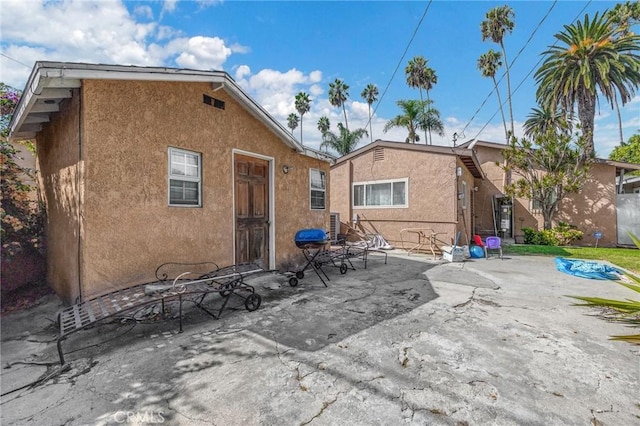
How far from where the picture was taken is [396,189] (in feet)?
38.1

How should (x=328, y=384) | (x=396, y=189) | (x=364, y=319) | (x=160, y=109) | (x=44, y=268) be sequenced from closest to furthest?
1. (x=328, y=384)
2. (x=364, y=319)
3. (x=160, y=109)
4. (x=44, y=268)
5. (x=396, y=189)

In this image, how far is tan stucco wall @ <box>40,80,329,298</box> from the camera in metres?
3.86

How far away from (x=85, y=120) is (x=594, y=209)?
1886 centimetres

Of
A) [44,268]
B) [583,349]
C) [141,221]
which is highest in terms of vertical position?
[141,221]

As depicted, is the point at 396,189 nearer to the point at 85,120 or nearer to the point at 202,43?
the point at 202,43

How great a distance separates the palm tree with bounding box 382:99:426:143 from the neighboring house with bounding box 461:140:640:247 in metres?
7.70

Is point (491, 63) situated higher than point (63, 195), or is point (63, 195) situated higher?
point (491, 63)

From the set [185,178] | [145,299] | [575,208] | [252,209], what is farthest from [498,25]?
[145,299]

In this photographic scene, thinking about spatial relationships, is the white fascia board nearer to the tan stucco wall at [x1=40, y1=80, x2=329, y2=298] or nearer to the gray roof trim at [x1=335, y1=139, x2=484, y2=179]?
the tan stucco wall at [x1=40, y1=80, x2=329, y2=298]

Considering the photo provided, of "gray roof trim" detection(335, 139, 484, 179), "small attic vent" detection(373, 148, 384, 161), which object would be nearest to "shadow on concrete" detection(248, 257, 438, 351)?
"gray roof trim" detection(335, 139, 484, 179)

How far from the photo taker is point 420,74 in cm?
2955

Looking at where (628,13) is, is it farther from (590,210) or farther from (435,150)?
(435,150)

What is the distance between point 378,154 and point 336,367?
34.3ft

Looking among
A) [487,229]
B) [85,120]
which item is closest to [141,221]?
[85,120]
